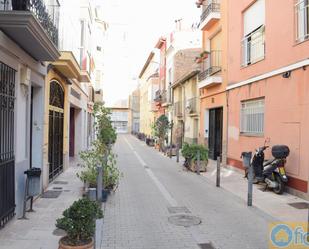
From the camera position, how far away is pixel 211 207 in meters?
8.86

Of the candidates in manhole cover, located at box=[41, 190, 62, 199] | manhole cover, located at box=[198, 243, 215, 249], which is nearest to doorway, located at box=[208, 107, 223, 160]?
manhole cover, located at box=[41, 190, 62, 199]

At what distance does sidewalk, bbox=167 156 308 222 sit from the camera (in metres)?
8.03

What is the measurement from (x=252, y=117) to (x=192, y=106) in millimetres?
9633

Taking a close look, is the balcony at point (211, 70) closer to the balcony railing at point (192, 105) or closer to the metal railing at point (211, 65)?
the metal railing at point (211, 65)

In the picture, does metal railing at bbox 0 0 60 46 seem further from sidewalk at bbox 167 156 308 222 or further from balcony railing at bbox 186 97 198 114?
balcony railing at bbox 186 97 198 114

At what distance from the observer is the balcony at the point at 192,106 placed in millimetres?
22547

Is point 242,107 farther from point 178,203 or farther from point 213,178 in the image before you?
point 178,203

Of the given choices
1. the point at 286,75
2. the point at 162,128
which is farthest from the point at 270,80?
the point at 162,128

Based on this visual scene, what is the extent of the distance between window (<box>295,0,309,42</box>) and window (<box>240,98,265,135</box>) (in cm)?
297

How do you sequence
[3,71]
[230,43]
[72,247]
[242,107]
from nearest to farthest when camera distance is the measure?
[72,247], [3,71], [242,107], [230,43]

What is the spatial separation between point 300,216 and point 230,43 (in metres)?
9.65

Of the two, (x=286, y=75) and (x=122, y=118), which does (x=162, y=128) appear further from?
(x=122, y=118)

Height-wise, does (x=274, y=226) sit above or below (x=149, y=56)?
below

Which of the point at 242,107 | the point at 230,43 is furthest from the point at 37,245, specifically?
the point at 230,43
